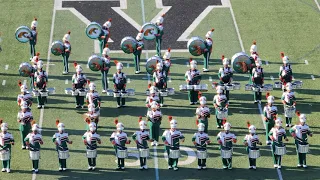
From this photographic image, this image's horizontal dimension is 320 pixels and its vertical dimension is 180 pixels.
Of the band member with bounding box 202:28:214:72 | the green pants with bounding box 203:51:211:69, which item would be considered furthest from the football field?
the band member with bounding box 202:28:214:72

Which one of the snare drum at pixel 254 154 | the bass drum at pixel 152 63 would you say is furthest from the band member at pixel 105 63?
the snare drum at pixel 254 154

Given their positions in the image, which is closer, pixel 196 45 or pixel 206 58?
pixel 196 45

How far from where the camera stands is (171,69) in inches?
2137

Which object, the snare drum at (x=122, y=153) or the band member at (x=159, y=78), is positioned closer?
the snare drum at (x=122, y=153)

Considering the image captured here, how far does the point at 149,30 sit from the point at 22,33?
582 centimetres

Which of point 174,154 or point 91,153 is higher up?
point 91,153

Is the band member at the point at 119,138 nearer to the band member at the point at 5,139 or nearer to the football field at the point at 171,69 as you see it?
the football field at the point at 171,69

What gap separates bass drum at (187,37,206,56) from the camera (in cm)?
5275

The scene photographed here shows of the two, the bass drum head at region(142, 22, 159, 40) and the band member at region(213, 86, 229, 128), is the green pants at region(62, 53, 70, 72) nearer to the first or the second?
the bass drum head at region(142, 22, 159, 40)

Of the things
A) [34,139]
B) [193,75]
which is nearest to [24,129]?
[34,139]

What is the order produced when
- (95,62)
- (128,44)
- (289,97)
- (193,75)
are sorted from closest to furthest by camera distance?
(289,97), (193,75), (95,62), (128,44)

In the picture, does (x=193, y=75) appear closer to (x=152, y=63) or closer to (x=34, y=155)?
(x=152, y=63)

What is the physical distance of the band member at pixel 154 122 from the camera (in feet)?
154

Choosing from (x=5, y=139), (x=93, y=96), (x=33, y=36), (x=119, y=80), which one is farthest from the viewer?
(x=33, y=36)
